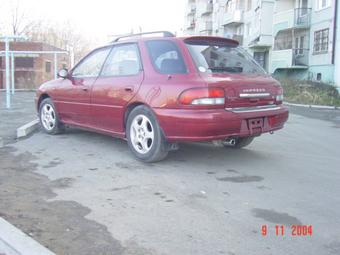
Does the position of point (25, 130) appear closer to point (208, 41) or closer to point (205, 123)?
point (208, 41)

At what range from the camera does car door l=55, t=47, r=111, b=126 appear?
22.0ft

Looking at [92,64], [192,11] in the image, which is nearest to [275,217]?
[92,64]

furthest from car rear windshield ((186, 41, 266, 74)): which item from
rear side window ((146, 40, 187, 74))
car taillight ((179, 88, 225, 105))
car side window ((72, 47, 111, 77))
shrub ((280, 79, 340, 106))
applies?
shrub ((280, 79, 340, 106))

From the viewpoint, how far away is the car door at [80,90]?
6.69 m

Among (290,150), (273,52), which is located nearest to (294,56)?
(273,52)

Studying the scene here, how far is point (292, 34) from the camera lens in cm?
3306

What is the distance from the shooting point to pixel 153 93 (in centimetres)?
545

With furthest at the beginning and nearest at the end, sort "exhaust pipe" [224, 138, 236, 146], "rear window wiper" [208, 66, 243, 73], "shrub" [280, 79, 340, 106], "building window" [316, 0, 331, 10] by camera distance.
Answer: "building window" [316, 0, 331, 10], "shrub" [280, 79, 340, 106], "exhaust pipe" [224, 138, 236, 146], "rear window wiper" [208, 66, 243, 73]

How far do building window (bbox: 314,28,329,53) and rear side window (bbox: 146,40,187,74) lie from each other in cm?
2455

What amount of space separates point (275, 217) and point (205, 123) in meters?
1.54

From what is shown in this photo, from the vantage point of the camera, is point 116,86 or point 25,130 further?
point 25,130

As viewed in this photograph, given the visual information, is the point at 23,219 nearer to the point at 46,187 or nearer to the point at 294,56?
the point at 46,187

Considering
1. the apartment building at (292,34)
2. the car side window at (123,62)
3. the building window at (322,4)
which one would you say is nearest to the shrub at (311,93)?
the apartment building at (292,34)
